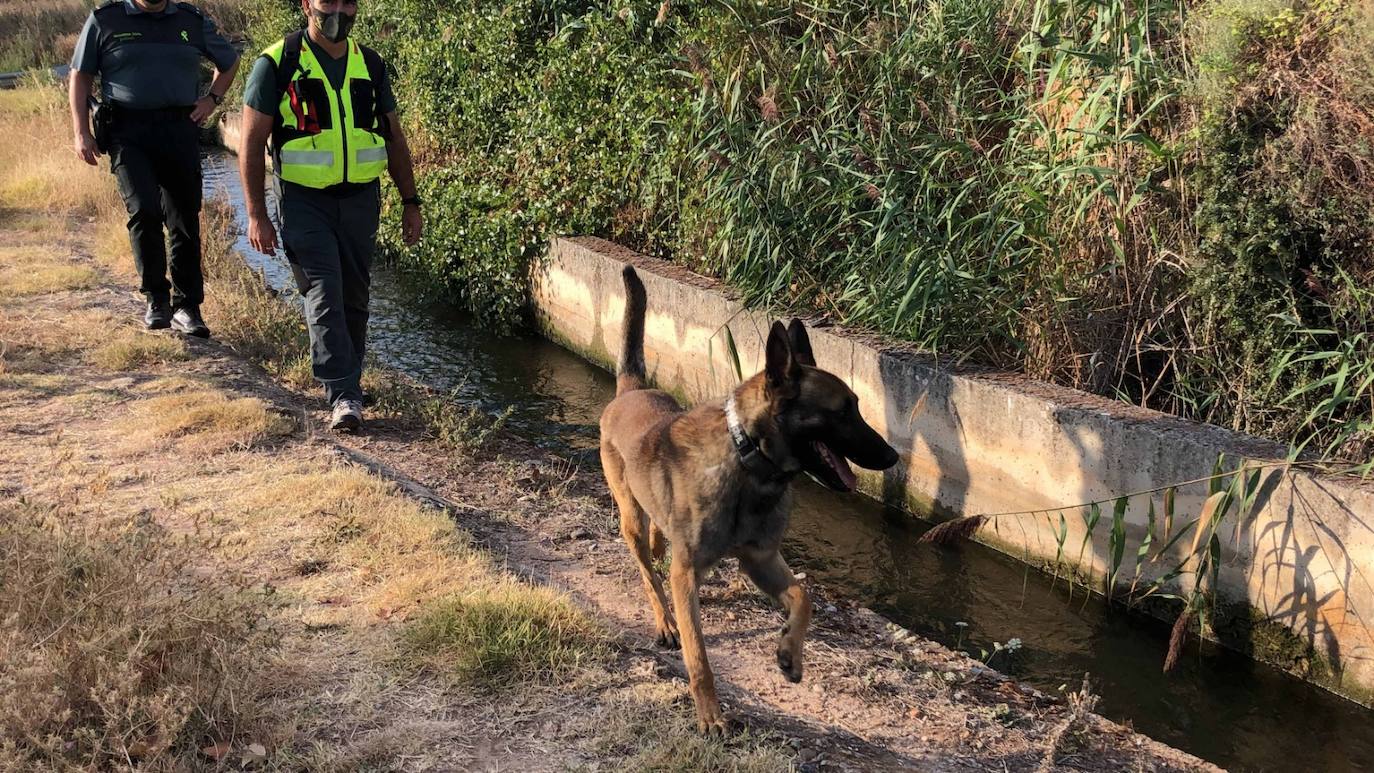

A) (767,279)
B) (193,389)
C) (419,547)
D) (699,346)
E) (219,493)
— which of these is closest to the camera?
(419,547)

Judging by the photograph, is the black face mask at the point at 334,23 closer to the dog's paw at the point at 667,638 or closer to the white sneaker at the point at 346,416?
the white sneaker at the point at 346,416

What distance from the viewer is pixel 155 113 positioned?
7438mm

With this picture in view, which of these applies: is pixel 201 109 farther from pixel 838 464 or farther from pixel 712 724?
pixel 712 724

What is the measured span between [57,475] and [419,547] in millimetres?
2031

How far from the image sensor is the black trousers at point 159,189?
746 cm

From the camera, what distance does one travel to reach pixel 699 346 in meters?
8.56

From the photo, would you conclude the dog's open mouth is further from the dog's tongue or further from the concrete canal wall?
the concrete canal wall

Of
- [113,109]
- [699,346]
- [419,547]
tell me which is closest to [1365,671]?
[419,547]

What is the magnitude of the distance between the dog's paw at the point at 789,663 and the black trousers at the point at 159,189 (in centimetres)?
567

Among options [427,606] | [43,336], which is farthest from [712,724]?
[43,336]

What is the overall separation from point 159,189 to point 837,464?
5.81 metres

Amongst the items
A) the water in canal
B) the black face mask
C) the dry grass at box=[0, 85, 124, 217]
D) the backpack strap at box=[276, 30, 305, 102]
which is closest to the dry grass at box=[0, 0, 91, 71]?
the dry grass at box=[0, 85, 124, 217]

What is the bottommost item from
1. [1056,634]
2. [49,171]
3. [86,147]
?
[1056,634]

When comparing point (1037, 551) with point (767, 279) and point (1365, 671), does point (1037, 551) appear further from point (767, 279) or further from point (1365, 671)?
point (767, 279)
